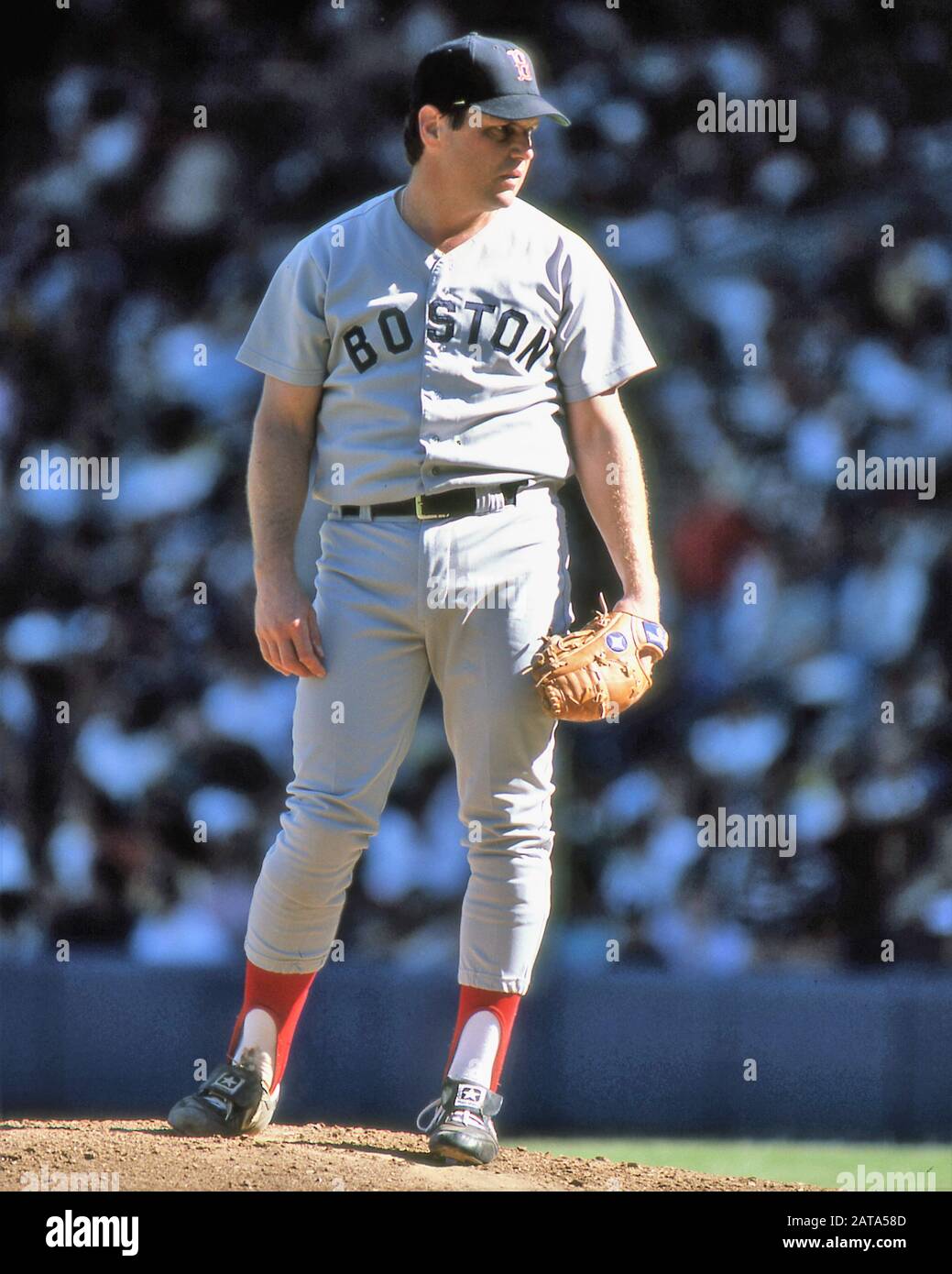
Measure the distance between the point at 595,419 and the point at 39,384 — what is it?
1760mm

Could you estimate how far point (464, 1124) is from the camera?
8.72 feet

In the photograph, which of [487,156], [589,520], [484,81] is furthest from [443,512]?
[589,520]

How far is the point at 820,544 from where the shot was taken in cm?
409

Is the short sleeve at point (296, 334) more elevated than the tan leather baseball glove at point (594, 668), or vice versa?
the short sleeve at point (296, 334)

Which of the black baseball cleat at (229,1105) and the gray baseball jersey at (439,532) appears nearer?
the gray baseball jersey at (439,532)

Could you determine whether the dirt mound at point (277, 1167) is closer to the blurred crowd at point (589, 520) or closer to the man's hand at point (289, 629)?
the man's hand at point (289, 629)

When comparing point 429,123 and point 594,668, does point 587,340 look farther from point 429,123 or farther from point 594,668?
point 594,668

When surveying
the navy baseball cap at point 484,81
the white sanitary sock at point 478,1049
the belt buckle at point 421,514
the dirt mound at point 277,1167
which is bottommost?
the dirt mound at point 277,1167

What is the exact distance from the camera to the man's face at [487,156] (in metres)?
2.64

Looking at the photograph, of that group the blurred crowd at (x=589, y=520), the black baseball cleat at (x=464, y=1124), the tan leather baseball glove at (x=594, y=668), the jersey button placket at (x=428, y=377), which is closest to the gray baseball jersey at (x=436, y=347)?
the jersey button placket at (x=428, y=377)

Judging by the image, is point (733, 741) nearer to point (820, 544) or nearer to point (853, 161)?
point (820, 544)

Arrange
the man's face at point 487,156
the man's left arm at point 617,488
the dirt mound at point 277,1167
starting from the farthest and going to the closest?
1. the man's left arm at point 617,488
2. the man's face at point 487,156
3. the dirt mound at point 277,1167

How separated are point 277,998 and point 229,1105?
0.17 meters

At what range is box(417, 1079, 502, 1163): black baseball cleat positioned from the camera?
2.64 metres
